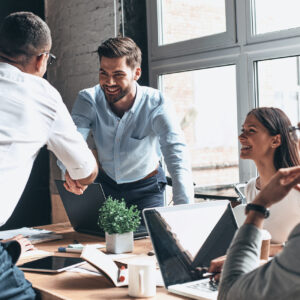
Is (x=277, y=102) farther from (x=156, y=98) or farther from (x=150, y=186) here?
(x=150, y=186)

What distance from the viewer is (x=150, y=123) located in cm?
276

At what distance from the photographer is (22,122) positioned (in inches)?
65.4

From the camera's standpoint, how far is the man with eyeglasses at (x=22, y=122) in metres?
1.61

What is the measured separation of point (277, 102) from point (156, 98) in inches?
30.4

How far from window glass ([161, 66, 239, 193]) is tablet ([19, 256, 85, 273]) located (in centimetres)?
164

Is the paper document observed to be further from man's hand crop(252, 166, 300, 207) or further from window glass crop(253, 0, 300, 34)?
window glass crop(253, 0, 300, 34)

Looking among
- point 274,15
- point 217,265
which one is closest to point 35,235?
point 217,265

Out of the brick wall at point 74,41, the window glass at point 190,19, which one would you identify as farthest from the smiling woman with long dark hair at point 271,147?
the brick wall at point 74,41

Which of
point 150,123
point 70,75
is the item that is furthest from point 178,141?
point 70,75

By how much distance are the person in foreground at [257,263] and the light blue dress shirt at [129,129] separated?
4.87ft

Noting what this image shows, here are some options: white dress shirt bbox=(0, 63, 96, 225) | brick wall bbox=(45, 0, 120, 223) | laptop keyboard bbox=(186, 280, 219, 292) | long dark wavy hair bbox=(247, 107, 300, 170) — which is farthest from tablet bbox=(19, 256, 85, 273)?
brick wall bbox=(45, 0, 120, 223)

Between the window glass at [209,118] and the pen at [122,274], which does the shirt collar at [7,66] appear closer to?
the pen at [122,274]

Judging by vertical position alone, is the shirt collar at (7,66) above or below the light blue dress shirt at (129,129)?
above

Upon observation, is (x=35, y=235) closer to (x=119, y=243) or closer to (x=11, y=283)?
(x=119, y=243)
